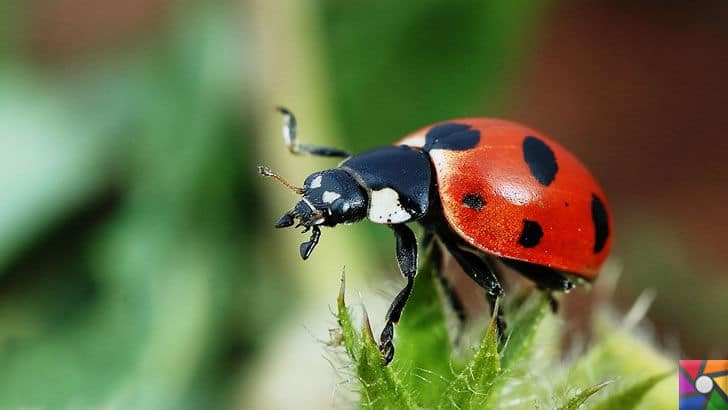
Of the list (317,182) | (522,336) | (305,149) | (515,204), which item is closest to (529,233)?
(515,204)

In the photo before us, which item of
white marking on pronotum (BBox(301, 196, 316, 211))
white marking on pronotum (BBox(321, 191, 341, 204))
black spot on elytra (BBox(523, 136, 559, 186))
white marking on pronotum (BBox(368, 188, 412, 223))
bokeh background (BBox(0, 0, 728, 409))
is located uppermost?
black spot on elytra (BBox(523, 136, 559, 186))

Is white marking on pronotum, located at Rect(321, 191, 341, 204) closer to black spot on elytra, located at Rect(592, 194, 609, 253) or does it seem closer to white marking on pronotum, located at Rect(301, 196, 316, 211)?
white marking on pronotum, located at Rect(301, 196, 316, 211)

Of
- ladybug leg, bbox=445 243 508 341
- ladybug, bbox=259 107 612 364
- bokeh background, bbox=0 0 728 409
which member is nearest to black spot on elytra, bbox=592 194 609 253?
ladybug, bbox=259 107 612 364

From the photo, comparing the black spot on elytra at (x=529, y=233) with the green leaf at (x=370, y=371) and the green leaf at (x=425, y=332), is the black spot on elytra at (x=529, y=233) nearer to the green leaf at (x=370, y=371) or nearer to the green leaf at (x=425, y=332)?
the green leaf at (x=425, y=332)

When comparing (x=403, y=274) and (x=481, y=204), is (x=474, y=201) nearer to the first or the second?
(x=481, y=204)

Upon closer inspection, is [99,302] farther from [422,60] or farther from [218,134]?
[422,60]

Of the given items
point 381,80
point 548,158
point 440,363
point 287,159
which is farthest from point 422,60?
point 440,363

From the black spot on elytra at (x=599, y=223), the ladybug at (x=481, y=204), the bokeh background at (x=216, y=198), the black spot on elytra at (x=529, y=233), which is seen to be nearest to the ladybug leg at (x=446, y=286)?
the ladybug at (x=481, y=204)
